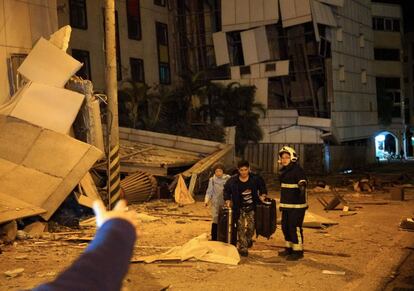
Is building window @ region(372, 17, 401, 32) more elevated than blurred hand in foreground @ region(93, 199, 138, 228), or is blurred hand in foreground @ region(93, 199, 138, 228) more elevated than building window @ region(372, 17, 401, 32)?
building window @ region(372, 17, 401, 32)

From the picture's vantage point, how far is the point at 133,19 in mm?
30688

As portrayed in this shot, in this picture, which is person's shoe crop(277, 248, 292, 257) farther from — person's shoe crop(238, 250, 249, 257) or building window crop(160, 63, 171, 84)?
building window crop(160, 63, 171, 84)

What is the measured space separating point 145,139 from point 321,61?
13.6 meters

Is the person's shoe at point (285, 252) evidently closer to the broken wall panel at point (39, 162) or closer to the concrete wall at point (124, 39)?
the broken wall panel at point (39, 162)

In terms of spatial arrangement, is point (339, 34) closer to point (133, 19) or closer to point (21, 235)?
point (133, 19)

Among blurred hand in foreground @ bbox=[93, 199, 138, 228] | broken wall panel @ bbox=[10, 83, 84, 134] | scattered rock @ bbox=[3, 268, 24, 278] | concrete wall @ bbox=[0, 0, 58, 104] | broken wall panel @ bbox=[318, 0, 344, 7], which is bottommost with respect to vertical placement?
scattered rock @ bbox=[3, 268, 24, 278]

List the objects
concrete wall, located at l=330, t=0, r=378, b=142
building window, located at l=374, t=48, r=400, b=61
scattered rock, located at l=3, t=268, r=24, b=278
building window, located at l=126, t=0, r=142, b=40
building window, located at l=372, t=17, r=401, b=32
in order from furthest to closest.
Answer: building window, located at l=372, t=17, r=401, b=32 < building window, located at l=374, t=48, r=400, b=61 < concrete wall, located at l=330, t=0, r=378, b=142 < building window, located at l=126, t=0, r=142, b=40 < scattered rock, located at l=3, t=268, r=24, b=278

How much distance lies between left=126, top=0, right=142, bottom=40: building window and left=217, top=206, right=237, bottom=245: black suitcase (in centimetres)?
2235

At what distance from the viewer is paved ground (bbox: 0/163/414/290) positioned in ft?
26.1

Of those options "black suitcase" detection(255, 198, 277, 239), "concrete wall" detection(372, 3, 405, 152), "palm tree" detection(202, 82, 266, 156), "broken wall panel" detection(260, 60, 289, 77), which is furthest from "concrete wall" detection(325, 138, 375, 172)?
"black suitcase" detection(255, 198, 277, 239)

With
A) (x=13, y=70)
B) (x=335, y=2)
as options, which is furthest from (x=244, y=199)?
(x=335, y=2)

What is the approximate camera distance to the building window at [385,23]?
174ft

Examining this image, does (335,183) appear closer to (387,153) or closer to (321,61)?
(321,61)

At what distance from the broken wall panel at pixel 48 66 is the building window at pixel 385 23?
1751 inches
